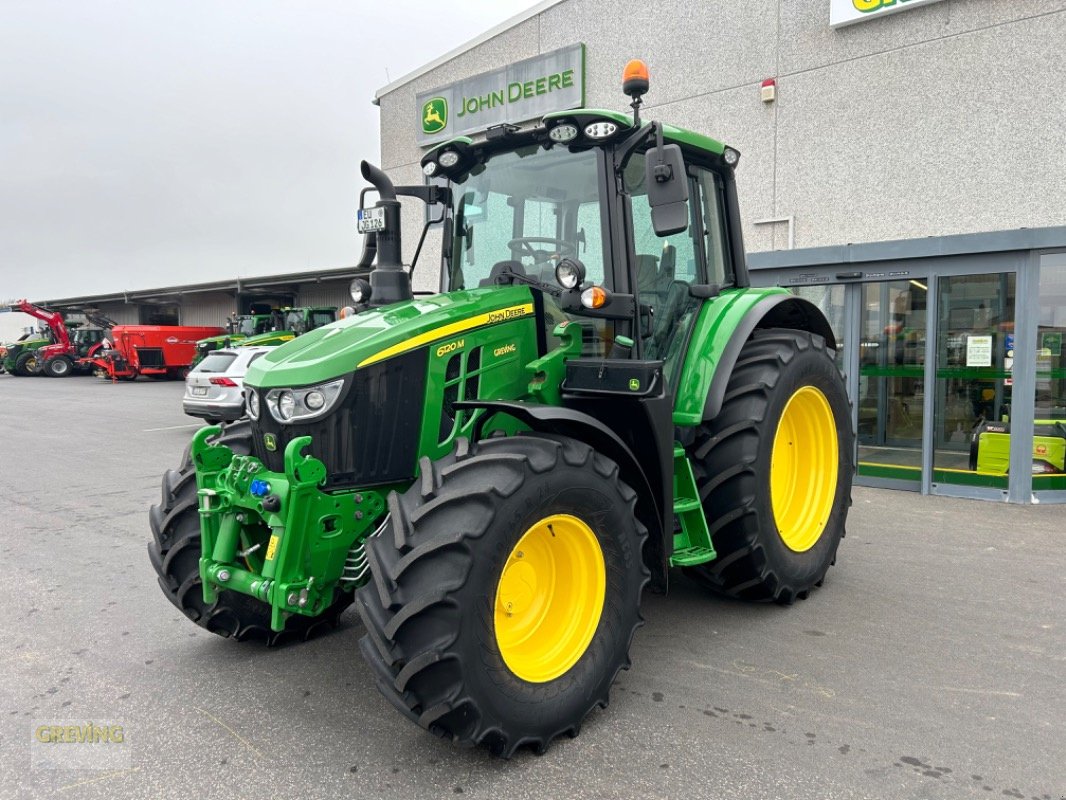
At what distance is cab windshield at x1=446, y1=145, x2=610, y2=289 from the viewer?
3688 millimetres

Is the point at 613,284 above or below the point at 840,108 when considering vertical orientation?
below

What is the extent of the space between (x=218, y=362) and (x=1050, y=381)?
11.4 meters

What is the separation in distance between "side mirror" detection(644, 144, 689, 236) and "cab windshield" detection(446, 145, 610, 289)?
0.45 m

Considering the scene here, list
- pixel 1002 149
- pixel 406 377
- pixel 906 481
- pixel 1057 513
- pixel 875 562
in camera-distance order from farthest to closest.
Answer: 1. pixel 1002 149
2. pixel 906 481
3. pixel 1057 513
4. pixel 875 562
5. pixel 406 377

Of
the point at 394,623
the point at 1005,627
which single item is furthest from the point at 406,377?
the point at 1005,627

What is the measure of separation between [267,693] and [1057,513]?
6491 mm

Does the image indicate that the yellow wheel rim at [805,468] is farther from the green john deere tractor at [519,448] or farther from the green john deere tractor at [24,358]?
the green john deere tractor at [24,358]

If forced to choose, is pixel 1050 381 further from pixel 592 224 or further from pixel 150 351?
pixel 150 351

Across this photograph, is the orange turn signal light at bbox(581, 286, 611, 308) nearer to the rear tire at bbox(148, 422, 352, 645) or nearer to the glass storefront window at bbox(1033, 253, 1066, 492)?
the rear tire at bbox(148, 422, 352, 645)

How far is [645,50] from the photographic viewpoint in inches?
462

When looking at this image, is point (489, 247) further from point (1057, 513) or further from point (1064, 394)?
point (1064, 394)

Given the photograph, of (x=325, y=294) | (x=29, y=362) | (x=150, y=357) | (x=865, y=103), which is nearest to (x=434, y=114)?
(x=865, y=103)

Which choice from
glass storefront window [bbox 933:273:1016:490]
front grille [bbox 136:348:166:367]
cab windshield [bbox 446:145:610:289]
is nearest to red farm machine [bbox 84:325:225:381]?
front grille [bbox 136:348:166:367]

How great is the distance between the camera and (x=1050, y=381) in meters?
7.15
